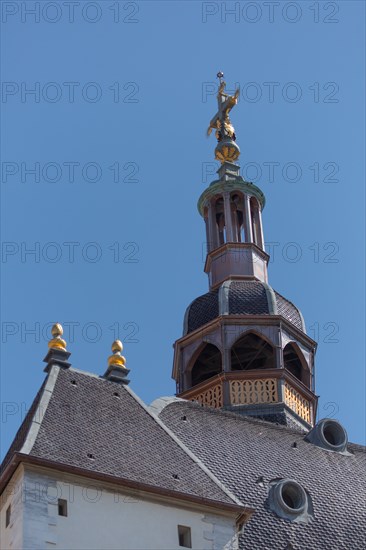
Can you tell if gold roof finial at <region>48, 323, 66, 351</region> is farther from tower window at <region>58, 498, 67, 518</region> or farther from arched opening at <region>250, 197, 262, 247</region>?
arched opening at <region>250, 197, 262, 247</region>

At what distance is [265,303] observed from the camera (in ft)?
172

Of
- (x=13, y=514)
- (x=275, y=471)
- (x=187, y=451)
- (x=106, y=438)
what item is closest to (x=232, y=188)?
(x=275, y=471)

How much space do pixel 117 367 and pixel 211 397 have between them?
28.1ft

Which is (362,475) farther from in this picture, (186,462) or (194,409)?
(186,462)

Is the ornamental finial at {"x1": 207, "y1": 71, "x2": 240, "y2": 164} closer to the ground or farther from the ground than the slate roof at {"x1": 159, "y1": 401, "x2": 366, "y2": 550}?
farther from the ground

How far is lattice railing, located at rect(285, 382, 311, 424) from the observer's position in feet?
165

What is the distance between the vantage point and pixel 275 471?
43031mm

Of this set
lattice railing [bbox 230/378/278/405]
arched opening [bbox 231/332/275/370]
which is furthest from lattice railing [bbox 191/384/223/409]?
arched opening [bbox 231/332/275/370]

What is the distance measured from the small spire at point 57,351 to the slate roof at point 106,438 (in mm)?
301

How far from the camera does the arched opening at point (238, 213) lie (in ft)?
186

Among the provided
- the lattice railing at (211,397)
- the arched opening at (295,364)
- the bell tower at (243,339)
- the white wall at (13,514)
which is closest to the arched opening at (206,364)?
the bell tower at (243,339)

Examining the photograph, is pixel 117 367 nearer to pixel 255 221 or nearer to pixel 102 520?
pixel 102 520

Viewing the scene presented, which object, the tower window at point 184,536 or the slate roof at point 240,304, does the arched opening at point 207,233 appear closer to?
the slate roof at point 240,304

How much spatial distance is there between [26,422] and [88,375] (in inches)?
111
